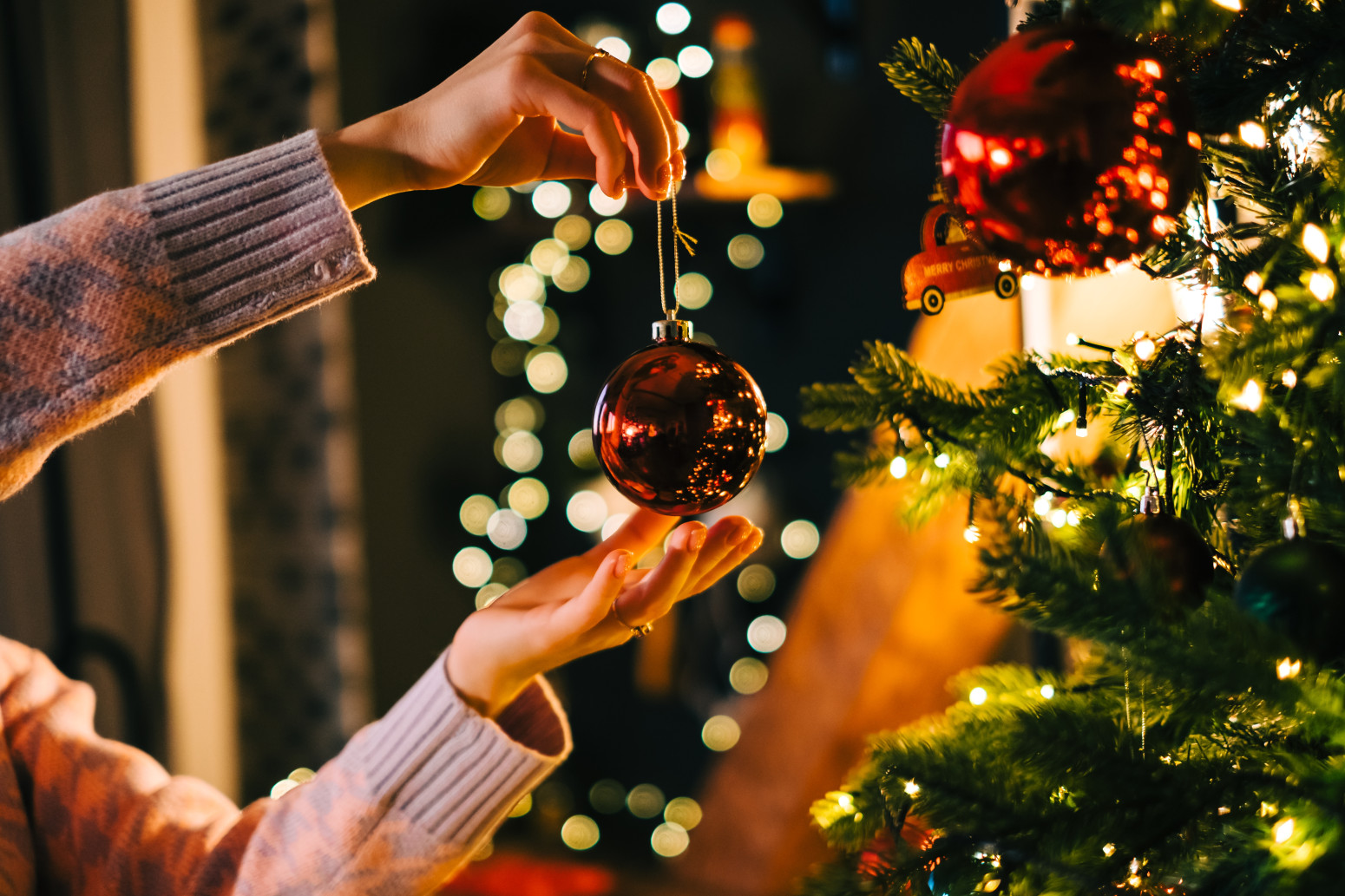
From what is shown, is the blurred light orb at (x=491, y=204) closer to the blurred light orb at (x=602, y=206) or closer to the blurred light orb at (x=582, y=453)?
the blurred light orb at (x=602, y=206)

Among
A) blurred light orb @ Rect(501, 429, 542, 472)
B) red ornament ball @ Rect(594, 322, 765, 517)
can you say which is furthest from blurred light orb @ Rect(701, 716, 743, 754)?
red ornament ball @ Rect(594, 322, 765, 517)

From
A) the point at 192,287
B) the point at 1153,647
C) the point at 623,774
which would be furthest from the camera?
the point at 623,774

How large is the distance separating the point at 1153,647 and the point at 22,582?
1.72m

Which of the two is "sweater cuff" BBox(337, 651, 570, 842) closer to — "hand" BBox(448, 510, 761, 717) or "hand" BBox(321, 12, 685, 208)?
"hand" BBox(448, 510, 761, 717)

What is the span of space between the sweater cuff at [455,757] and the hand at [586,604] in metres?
0.02

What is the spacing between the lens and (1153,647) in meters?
0.39

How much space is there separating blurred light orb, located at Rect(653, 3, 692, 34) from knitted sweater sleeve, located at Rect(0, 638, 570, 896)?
1743 millimetres

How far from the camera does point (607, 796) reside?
2.28m

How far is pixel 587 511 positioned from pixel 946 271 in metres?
1.67

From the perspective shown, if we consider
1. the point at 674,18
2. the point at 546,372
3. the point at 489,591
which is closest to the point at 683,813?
the point at 489,591

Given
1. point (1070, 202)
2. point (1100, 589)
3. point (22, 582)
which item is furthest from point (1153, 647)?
point (22, 582)

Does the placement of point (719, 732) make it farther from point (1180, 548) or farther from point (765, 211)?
point (1180, 548)

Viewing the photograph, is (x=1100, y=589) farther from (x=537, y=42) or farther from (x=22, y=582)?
(x=22, y=582)

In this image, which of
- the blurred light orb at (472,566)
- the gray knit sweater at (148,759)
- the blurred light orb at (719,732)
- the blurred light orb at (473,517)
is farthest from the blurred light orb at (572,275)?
the gray knit sweater at (148,759)
